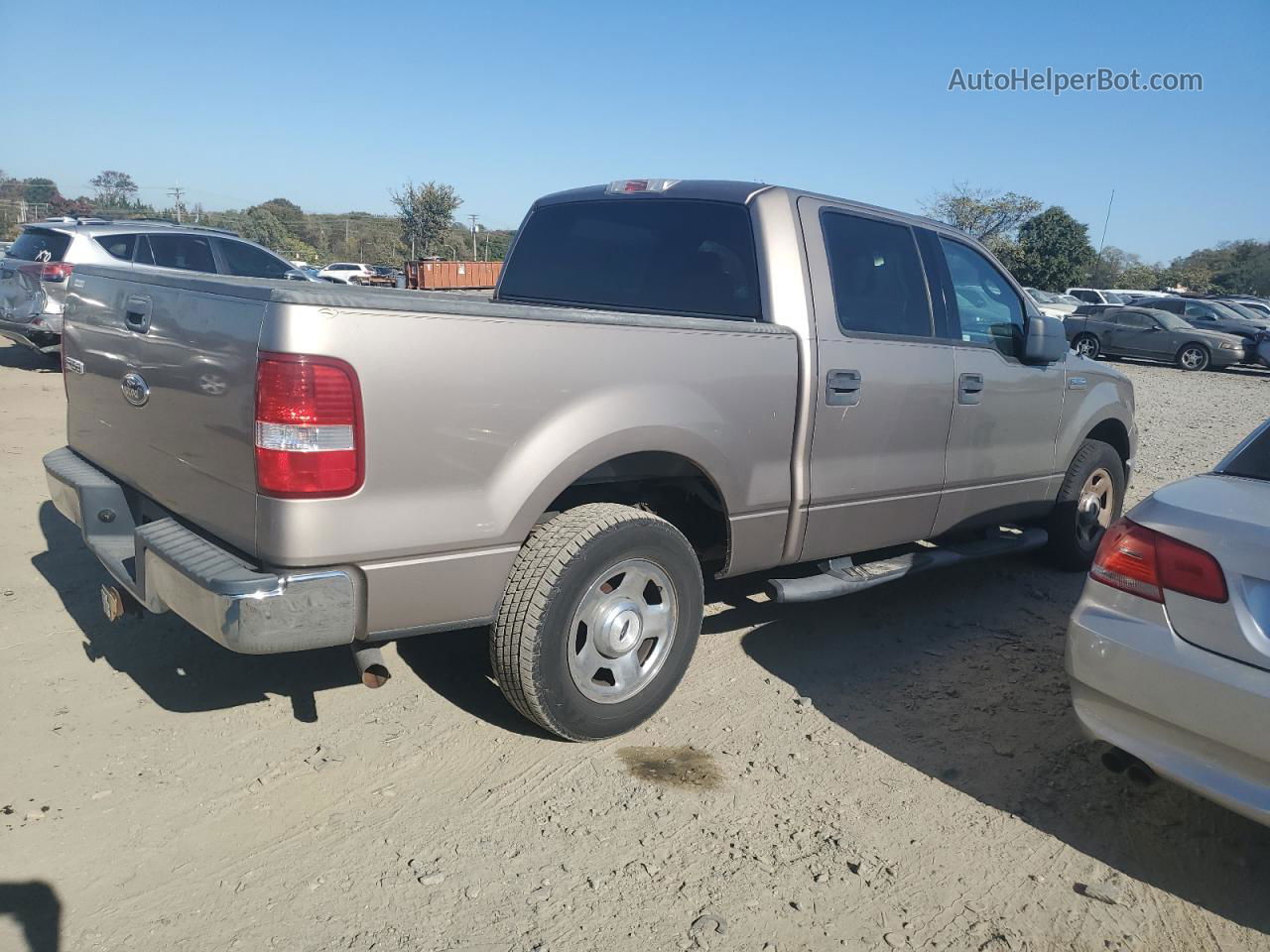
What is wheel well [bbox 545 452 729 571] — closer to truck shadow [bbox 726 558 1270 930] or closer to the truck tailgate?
truck shadow [bbox 726 558 1270 930]

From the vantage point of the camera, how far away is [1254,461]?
11.1ft

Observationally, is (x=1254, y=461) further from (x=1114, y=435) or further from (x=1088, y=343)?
(x=1088, y=343)

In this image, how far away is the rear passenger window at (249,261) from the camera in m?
10.8

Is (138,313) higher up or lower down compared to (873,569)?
higher up

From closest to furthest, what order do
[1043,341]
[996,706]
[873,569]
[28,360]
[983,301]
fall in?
[996,706] → [873,569] → [1043,341] → [983,301] → [28,360]

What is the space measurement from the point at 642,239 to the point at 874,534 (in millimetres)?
1710

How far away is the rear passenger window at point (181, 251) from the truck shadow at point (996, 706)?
8213 millimetres

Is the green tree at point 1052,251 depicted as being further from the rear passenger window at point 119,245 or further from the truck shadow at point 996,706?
the truck shadow at point 996,706

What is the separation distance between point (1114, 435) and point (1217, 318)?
22.2 meters

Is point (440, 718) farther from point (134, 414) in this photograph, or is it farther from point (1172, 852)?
point (1172, 852)

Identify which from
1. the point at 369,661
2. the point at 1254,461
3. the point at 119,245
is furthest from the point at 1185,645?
the point at 119,245

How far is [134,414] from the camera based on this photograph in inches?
131

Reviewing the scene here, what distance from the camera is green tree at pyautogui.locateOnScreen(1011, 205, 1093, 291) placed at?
1902 inches

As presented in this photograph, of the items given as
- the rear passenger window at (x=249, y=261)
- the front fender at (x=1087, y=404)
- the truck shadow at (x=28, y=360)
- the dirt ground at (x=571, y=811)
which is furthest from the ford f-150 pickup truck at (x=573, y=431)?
the truck shadow at (x=28, y=360)
